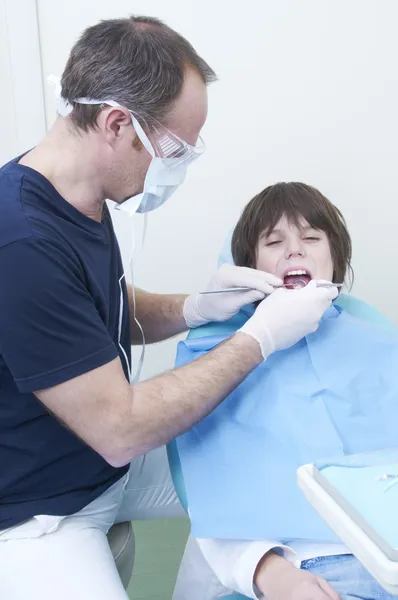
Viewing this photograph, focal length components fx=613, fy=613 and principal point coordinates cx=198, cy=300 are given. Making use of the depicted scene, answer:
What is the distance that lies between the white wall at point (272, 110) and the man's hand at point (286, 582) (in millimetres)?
1208

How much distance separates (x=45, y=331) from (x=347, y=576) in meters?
0.65

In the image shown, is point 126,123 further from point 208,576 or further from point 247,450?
point 208,576

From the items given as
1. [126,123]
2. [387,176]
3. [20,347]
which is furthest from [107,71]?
[387,176]

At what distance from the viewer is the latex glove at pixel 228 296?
143cm

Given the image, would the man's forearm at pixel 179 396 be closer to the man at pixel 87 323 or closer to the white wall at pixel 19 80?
the man at pixel 87 323

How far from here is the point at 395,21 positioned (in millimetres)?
2037

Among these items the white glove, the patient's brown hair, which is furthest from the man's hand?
the patient's brown hair

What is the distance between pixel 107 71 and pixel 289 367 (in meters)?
0.74

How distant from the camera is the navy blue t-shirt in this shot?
3.41 feet

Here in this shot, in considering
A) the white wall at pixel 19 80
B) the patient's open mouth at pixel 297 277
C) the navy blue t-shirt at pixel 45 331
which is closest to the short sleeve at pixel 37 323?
the navy blue t-shirt at pixel 45 331

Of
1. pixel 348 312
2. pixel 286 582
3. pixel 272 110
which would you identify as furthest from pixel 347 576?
pixel 272 110

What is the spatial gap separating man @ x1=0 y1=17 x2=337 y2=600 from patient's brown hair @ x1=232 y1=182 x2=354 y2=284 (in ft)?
0.91

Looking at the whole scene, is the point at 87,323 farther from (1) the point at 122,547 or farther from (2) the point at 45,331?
(1) the point at 122,547

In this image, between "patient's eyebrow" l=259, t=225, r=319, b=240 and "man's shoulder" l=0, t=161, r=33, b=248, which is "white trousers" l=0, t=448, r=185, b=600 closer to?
"man's shoulder" l=0, t=161, r=33, b=248
